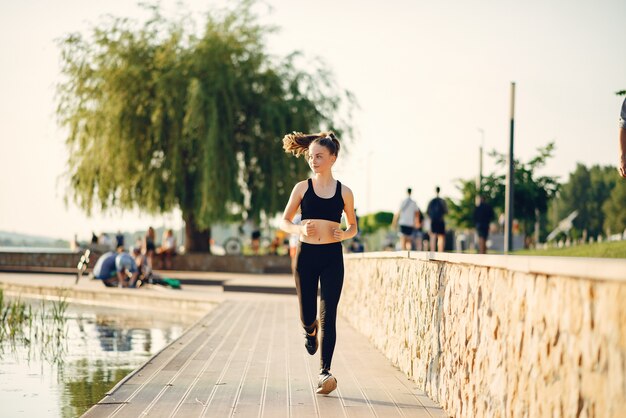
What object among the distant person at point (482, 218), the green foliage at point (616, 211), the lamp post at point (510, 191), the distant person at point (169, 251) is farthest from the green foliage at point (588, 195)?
the lamp post at point (510, 191)

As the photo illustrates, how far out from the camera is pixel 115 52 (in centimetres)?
3600

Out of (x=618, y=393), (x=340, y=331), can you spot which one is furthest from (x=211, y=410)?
(x=340, y=331)

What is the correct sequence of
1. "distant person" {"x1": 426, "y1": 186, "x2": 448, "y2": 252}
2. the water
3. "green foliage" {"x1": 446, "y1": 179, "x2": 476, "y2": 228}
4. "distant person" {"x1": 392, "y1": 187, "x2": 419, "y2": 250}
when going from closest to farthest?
the water
"distant person" {"x1": 426, "y1": 186, "x2": 448, "y2": 252}
"distant person" {"x1": 392, "y1": 187, "x2": 419, "y2": 250}
"green foliage" {"x1": 446, "y1": 179, "x2": 476, "y2": 228}

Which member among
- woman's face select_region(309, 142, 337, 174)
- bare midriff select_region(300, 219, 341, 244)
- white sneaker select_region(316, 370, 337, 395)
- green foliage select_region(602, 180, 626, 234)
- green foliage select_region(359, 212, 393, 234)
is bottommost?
white sneaker select_region(316, 370, 337, 395)

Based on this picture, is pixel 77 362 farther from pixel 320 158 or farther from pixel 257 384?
pixel 320 158

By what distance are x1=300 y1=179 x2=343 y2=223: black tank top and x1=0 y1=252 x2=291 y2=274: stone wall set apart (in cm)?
2906

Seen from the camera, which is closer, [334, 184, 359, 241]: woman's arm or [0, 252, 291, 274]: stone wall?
[334, 184, 359, 241]: woman's arm

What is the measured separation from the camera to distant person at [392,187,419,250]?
2295 centimetres

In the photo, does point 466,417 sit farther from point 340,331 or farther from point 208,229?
point 208,229

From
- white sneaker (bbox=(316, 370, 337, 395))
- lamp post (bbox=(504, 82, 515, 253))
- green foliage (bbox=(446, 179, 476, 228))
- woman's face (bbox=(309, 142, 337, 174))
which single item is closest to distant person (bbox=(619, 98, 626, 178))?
woman's face (bbox=(309, 142, 337, 174))

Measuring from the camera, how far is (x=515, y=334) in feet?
16.0

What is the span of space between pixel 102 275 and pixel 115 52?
13789 millimetres

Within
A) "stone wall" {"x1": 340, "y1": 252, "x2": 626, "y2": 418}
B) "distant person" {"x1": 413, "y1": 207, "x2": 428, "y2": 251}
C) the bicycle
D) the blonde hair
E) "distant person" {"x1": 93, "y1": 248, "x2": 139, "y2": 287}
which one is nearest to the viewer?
"stone wall" {"x1": 340, "y1": 252, "x2": 626, "y2": 418}

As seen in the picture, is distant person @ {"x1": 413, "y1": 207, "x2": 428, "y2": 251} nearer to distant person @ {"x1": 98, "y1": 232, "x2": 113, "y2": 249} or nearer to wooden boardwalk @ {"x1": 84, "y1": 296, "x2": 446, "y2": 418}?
wooden boardwalk @ {"x1": 84, "y1": 296, "x2": 446, "y2": 418}
